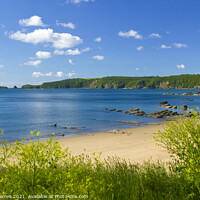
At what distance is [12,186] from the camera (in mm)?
5281

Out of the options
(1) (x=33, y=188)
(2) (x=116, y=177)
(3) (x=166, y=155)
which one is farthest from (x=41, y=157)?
(3) (x=166, y=155)

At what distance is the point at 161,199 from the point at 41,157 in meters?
3.32

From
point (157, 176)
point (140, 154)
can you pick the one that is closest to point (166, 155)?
point (140, 154)

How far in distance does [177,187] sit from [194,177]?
86cm

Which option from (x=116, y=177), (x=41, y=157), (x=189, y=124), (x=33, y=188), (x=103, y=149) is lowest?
(x=103, y=149)

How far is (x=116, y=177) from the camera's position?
24.8 ft

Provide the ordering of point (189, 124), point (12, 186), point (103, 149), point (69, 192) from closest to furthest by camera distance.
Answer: point (69, 192), point (12, 186), point (189, 124), point (103, 149)

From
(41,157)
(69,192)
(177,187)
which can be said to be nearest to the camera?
(69,192)

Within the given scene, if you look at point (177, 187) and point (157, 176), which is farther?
point (157, 176)

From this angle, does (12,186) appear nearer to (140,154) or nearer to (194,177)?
(194,177)

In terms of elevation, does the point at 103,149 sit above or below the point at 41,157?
below

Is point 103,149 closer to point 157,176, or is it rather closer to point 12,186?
point 157,176

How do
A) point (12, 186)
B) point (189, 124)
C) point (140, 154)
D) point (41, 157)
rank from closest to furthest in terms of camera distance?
1. point (12, 186)
2. point (41, 157)
3. point (189, 124)
4. point (140, 154)

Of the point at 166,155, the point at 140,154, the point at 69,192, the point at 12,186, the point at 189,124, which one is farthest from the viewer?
the point at 140,154
